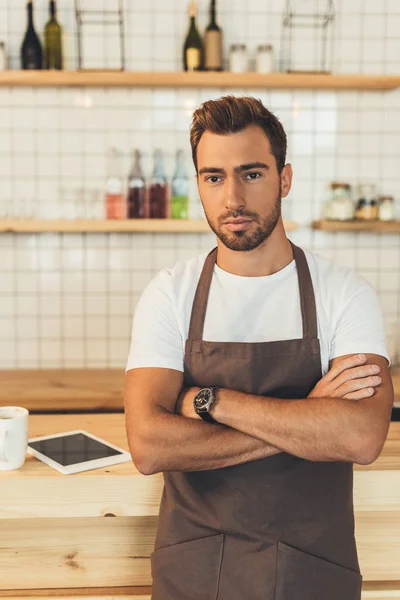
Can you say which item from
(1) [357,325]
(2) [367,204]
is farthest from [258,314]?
(2) [367,204]

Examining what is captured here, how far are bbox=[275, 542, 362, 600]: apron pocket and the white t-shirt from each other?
38cm

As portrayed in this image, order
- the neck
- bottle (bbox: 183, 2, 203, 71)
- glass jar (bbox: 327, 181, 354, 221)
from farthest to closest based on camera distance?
glass jar (bbox: 327, 181, 354, 221)
bottle (bbox: 183, 2, 203, 71)
the neck

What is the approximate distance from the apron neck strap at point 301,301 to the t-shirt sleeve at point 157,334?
0.14 feet

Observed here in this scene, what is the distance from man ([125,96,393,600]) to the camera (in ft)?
4.66

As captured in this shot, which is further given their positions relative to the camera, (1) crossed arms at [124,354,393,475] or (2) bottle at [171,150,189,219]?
(2) bottle at [171,150,189,219]

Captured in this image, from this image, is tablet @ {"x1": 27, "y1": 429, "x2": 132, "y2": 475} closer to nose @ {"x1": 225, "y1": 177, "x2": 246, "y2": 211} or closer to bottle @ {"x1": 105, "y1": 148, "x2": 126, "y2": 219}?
nose @ {"x1": 225, "y1": 177, "x2": 246, "y2": 211}

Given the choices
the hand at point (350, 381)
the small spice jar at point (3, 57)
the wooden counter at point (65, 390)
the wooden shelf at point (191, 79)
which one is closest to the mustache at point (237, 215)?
the hand at point (350, 381)

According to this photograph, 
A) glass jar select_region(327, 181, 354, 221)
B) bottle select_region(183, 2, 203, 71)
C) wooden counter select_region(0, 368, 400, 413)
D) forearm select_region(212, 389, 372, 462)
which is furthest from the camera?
glass jar select_region(327, 181, 354, 221)

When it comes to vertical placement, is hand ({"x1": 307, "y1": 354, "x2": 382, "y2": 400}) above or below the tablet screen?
above

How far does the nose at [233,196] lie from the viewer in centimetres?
155

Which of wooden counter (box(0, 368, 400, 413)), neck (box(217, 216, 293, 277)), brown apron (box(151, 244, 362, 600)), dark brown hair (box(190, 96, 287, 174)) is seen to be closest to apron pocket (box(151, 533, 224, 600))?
brown apron (box(151, 244, 362, 600))

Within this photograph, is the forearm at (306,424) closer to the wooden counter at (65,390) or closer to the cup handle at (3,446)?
the cup handle at (3,446)

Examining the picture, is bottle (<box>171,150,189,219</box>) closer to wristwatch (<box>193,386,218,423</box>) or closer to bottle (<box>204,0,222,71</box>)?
bottle (<box>204,0,222,71</box>)

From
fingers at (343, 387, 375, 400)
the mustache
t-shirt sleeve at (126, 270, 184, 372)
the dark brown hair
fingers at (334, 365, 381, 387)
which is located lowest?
fingers at (343, 387, 375, 400)
